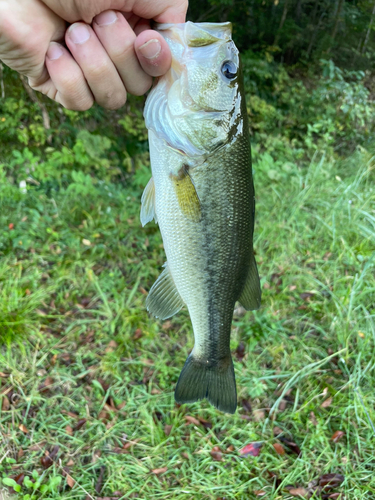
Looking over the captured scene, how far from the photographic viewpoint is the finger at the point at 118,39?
132 centimetres

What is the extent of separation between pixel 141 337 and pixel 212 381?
1223 mm

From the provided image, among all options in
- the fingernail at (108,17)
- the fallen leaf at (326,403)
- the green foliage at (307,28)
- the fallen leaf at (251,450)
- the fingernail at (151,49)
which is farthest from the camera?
the green foliage at (307,28)

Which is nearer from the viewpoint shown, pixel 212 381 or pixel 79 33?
pixel 79 33

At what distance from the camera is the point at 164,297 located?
1.63 metres

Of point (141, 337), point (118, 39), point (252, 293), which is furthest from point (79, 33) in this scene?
point (141, 337)

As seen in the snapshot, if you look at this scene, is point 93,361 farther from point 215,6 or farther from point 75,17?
point 215,6

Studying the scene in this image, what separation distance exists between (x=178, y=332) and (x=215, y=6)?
489 centimetres

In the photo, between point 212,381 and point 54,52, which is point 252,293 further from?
point 54,52

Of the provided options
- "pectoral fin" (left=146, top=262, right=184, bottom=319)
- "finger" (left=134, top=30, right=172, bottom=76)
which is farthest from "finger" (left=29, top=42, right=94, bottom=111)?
"pectoral fin" (left=146, top=262, right=184, bottom=319)

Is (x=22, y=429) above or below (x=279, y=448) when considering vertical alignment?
below

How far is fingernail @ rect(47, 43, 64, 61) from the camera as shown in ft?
4.51

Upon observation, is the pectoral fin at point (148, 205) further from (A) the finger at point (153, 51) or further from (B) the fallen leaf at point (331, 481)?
(B) the fallen leaf at point (331, 481)

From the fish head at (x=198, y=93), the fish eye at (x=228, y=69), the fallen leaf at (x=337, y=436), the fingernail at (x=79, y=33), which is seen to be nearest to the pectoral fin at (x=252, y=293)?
the fish head at (x=198, y=93)

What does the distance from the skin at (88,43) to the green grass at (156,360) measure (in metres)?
1.95
